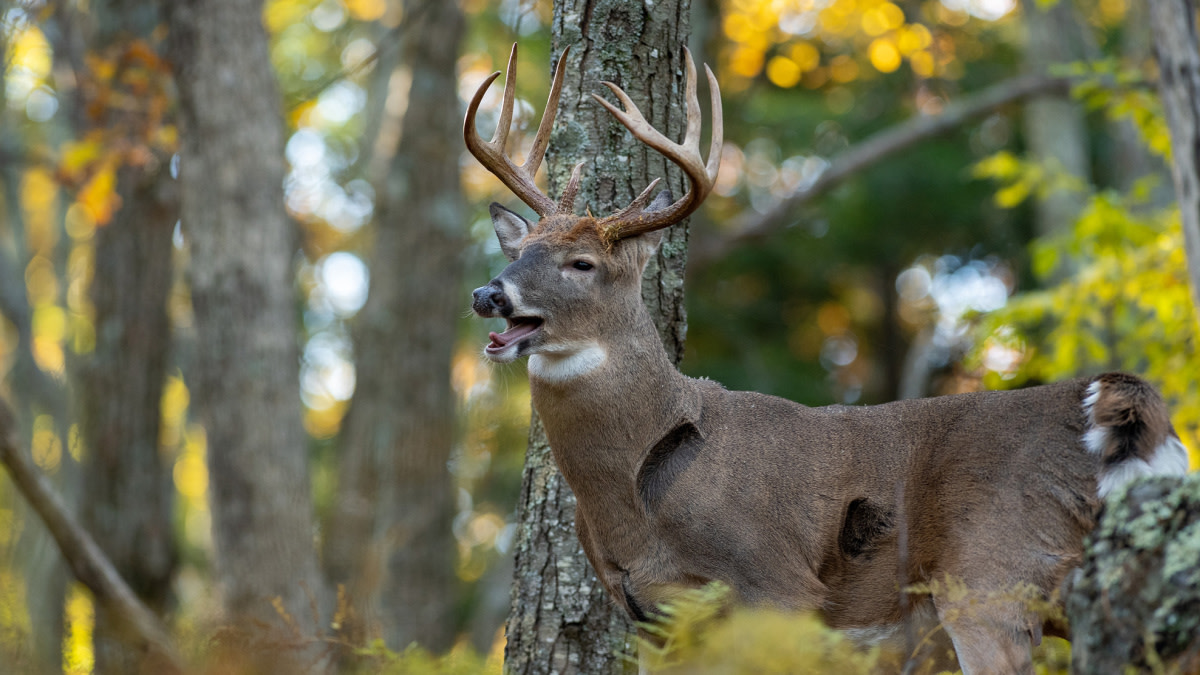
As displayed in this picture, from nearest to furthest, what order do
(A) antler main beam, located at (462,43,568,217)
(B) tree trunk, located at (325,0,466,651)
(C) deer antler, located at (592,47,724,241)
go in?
(C) deer antler, located at (592,47,724,241) → (A) antler main beam, located at (462,43,568,217) → (B) tree trunk, located at (325,0,466,651)

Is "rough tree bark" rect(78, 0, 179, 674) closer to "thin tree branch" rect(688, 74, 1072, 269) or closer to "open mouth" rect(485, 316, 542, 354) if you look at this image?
"thin tree branch" rect(688, 74, 1072, 269)

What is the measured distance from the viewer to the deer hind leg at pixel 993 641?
161 inches

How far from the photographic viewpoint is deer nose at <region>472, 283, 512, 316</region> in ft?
14.4

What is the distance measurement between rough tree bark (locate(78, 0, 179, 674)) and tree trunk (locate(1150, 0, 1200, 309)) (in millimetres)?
8569

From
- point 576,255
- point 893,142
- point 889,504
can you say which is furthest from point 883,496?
point 893,142

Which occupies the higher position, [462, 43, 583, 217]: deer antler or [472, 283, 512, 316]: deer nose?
[462, 43, 583, 217]: deer antler

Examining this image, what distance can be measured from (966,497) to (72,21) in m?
12.6

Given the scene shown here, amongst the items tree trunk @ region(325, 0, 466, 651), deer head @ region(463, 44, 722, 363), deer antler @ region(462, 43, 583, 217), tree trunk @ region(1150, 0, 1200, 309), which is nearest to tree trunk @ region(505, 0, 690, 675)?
deer antler @ region(462, 43, 583, 217)

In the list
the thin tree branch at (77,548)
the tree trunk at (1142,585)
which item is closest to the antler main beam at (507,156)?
the tree trunk at (1142,585)

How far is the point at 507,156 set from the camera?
17.0 feet

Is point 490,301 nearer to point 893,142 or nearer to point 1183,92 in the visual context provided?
point 1183,92

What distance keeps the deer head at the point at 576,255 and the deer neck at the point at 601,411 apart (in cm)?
7

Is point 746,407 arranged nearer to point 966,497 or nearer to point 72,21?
A: point 966,497

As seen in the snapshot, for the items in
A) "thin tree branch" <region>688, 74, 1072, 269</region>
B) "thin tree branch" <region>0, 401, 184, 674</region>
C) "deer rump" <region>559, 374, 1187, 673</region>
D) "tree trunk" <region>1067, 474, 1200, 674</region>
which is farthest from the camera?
"thin tree branch" <region>688, 74, 1072, 269</region>
